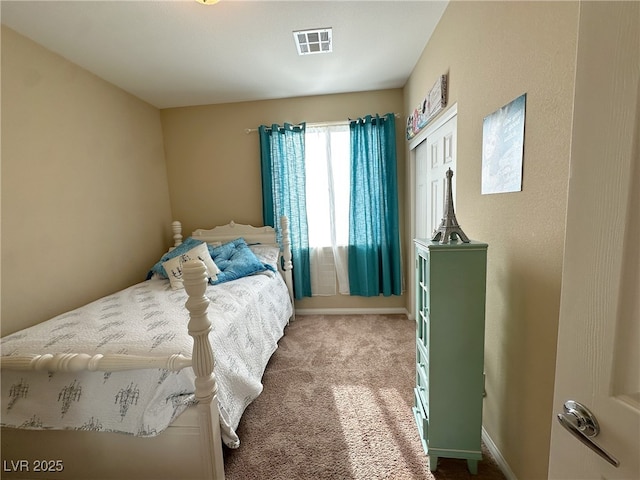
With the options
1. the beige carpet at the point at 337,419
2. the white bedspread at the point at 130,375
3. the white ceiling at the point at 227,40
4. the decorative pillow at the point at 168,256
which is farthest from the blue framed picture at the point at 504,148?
the decorative pillow at the point at 168,256

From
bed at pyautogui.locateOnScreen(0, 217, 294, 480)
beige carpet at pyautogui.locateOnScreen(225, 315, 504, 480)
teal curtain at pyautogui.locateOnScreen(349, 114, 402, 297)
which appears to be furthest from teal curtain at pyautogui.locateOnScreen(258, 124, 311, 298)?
bed at pyautogui.locateOnScreen(0, 217, 294, 480)

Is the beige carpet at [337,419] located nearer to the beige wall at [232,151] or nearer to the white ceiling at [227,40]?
the beige wall at [232,151]

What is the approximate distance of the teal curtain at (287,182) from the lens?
3.05 meters

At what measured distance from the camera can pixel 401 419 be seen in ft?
5.45

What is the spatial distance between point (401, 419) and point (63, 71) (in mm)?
3478

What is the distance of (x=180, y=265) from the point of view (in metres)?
2.46

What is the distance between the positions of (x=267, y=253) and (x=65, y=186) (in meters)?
1.71

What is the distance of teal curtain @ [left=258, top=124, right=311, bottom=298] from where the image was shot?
3.05 metres

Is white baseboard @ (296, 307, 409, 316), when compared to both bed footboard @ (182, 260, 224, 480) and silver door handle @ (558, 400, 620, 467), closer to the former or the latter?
bed footboard @ (182, 260, 224, 480)

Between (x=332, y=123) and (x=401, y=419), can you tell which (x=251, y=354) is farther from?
(x=332, y=123)

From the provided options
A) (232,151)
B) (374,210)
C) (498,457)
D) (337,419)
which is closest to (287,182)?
Answer: (232,151)

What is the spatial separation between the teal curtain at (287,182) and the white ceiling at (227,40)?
1.48ft

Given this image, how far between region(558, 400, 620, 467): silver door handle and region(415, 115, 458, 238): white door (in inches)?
56.7

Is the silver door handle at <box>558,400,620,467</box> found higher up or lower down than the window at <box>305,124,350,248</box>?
lower down
